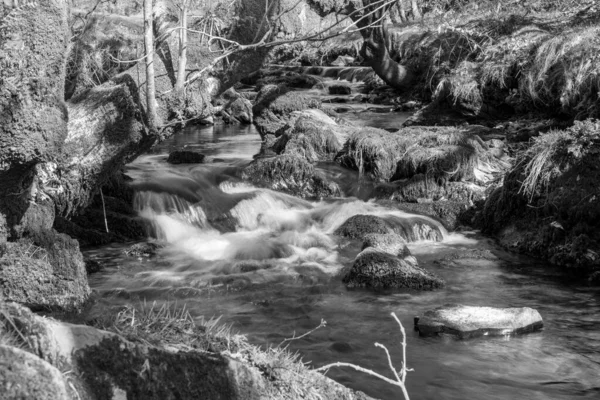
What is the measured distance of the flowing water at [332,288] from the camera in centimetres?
583

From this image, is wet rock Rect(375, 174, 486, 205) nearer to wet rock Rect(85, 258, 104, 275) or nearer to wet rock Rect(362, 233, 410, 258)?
wet rock Rect(362, 233, 410, 258)

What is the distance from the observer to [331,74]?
2730 cm

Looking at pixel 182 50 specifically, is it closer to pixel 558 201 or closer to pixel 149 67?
pixel 149 67

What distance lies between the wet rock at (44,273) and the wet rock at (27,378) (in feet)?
10.9

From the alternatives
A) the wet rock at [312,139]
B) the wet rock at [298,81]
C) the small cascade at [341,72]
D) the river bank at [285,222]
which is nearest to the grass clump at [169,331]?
the river bank at [285,222]

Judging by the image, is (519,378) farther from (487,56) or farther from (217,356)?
(487,56)

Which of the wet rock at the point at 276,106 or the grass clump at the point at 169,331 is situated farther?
the wet rock at the point at 276,106

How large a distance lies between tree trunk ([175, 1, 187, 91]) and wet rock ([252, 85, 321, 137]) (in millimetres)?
10429

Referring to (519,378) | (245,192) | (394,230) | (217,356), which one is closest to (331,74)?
(245,192)

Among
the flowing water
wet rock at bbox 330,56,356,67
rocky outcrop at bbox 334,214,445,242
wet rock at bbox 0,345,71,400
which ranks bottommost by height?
the flowing water

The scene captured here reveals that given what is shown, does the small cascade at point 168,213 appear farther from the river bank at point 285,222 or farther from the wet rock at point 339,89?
the wet rock at point 339,89

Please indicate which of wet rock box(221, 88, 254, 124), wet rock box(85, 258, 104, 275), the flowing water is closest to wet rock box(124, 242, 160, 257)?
the flowing water

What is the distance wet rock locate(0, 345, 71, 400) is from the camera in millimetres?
2312

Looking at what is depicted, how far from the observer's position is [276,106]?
1672 cm
